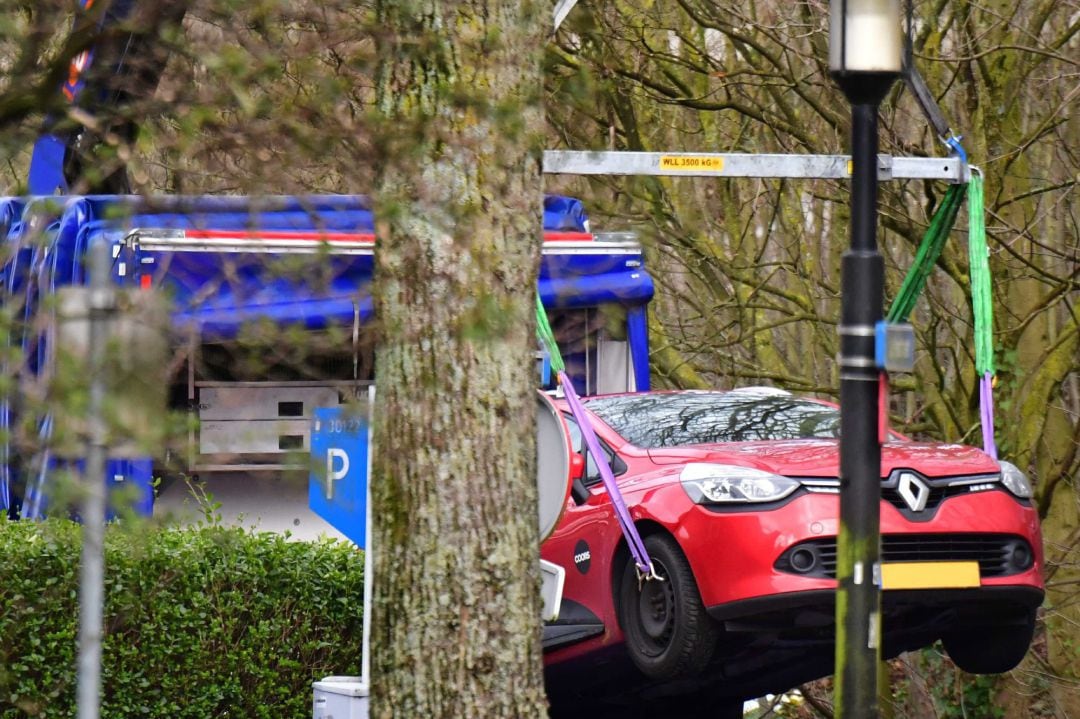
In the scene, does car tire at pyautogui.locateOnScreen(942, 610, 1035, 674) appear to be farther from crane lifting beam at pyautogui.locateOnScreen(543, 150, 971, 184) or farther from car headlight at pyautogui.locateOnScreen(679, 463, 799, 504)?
crane lifting beam at pyautogui.locateOnScreen(543, 150, 971, 184)

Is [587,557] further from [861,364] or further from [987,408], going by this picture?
[861,364]

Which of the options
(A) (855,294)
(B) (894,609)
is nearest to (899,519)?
(B) (894,609)

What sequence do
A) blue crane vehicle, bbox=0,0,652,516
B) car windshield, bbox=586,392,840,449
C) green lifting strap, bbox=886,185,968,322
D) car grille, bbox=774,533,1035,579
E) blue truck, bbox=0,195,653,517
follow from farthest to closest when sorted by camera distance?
car windshield, bbox=586,392,840,449, car grille, bbox=774,533,1035,579, green lifting strap, bbox=886,185,968,322, blue truck, bbox=0,195,653,517, blue crane vehicle, bbox=0,0,652,516

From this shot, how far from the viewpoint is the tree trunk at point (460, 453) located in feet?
19.1

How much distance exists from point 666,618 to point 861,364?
179 centimetres

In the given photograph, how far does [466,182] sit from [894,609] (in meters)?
3.43

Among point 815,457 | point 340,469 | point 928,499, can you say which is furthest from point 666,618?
point 340,469

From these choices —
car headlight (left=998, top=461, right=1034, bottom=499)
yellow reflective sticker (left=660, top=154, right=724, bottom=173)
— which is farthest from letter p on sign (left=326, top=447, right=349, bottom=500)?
car headlight (left=998, top=461, right=1034, bottom=499)

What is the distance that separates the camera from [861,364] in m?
6.96

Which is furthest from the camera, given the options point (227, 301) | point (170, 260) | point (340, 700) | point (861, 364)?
point (861, 364)

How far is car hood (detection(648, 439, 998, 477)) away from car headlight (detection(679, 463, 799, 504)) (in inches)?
2.9

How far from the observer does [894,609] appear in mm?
8008

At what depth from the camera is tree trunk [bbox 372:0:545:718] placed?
5809 millimetres

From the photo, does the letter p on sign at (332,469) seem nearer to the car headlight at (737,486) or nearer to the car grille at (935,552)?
the car headlight at (737,486)
